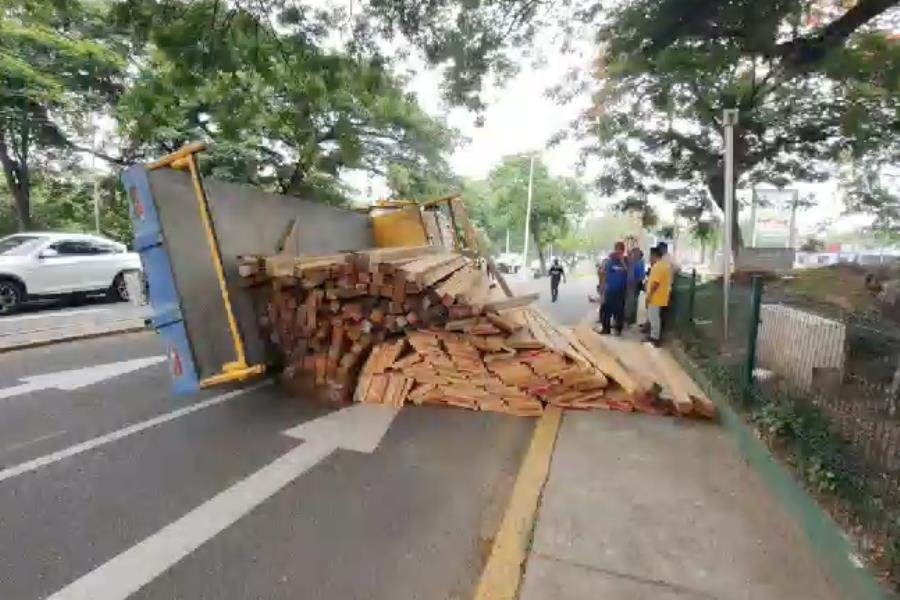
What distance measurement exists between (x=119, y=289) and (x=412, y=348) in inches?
421

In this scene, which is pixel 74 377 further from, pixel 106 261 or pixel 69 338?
pixel 106 261

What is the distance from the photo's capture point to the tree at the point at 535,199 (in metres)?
39.0

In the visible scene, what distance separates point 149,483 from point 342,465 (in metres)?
1.20

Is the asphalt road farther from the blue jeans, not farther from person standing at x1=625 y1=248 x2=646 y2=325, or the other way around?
person standing at x1=625 y1=248 x2=646 y2=325

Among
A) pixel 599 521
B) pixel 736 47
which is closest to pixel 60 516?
pixel 599 521

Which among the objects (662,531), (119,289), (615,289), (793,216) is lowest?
(662,531)

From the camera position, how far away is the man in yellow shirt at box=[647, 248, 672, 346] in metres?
7.88

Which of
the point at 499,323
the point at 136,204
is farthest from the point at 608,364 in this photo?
the point at 136,204

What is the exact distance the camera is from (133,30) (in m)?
5.90

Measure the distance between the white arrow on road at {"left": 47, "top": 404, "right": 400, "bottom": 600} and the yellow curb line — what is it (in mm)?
1218

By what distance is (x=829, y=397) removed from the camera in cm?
334

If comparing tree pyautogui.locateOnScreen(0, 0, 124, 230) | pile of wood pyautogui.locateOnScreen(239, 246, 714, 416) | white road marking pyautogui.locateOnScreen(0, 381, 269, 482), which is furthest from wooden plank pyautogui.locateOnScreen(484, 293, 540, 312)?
tree pyautogui.locateOnScreen(0, 0, 124, 230)

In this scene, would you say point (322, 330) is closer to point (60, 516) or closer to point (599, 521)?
point (60, 516)

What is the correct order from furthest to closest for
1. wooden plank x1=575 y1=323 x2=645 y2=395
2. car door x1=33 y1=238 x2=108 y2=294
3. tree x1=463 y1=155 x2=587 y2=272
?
tree x1=463 y1=155 x2=587 y2=272 → car door x1=33 y1=238 x2=108 y2=294 → wooden plank x1=575 y1=323 x2=645 y2=395
